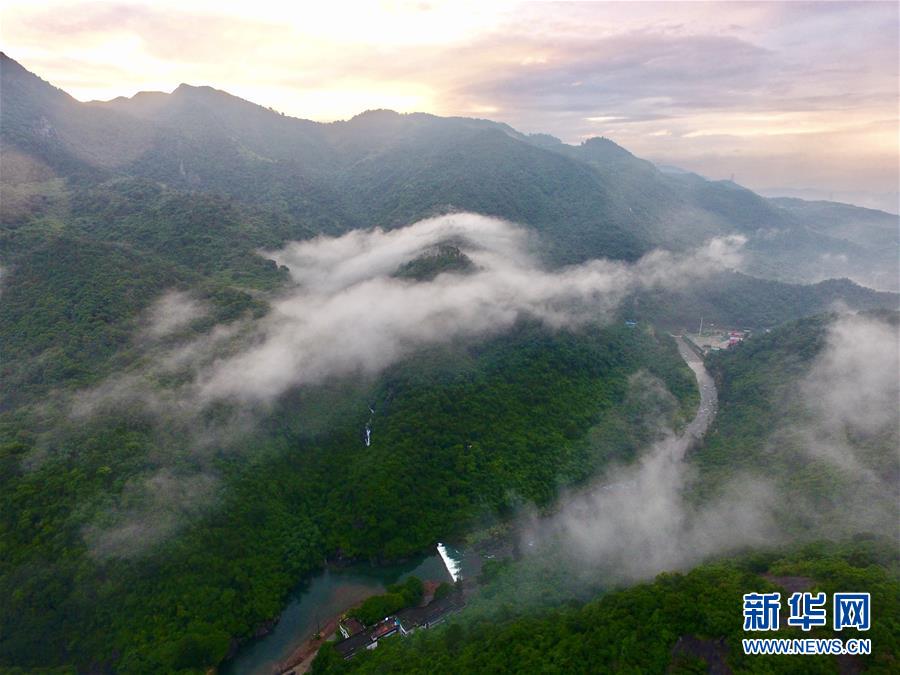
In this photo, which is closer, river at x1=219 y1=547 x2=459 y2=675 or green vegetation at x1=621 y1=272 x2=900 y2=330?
river at x1=219 y1=547 x2=459 y2=675

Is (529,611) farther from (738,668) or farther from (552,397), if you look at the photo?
(552,397)

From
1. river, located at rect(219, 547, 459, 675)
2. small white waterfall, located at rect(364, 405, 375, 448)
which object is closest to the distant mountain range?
small white waterfall, located at rect(364, 405, 375, 448)

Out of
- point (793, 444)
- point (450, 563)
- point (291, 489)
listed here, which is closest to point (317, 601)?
point (291, 489)

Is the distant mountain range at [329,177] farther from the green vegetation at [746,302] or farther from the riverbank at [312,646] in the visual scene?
the riverbank at [312,646]

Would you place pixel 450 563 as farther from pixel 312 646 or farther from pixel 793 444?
pixel 793 444

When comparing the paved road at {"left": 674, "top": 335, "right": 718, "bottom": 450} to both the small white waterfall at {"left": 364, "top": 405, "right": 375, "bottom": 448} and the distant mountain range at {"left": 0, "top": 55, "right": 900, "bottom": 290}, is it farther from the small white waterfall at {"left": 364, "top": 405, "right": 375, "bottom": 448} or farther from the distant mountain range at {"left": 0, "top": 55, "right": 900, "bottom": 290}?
the small white waterfall at {"left": 364, "top": 405, "right": 375, "bottom": 448}

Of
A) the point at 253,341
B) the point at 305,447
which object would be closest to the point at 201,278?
the point at 253,341
